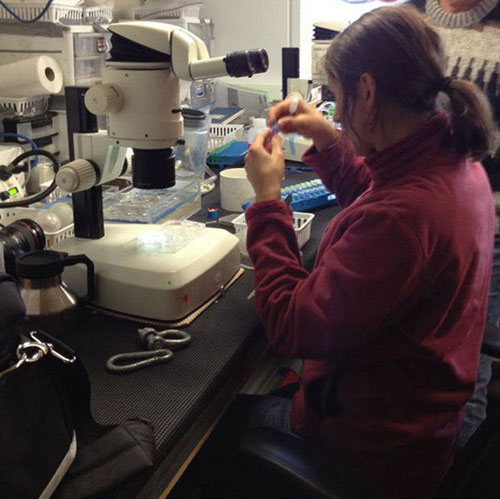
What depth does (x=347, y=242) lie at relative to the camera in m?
0.88

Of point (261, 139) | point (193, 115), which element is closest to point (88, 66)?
point (193, 115)

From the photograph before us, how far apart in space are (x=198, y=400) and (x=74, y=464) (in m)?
0.22

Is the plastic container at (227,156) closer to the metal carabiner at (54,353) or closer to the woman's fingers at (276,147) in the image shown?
the woman's fingers at (276,147)

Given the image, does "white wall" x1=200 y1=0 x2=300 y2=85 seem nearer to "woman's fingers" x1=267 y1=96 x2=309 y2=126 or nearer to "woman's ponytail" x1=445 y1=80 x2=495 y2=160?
"woman's fingers" x1=267 y1=96 x2=309 y2=126

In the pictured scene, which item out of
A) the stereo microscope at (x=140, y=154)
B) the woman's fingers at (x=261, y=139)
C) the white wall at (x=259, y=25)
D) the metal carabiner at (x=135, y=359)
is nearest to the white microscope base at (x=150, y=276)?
the stereo microscope at (x=140, y=154)

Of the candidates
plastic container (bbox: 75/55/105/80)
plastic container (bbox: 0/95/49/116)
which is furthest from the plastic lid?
plastic container (bbox: 0/95/49/116)

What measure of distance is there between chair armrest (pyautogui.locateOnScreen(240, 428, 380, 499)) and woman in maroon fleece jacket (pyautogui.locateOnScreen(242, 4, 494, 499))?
0.45 feet

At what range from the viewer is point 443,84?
3.00 feet

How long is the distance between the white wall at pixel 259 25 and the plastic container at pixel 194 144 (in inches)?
39.1

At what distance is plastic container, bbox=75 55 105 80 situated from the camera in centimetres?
191

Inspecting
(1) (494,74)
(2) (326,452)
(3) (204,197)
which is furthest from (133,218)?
(1) (494,74)

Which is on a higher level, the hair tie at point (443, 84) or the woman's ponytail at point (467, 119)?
the hair tie at point (443, 84)

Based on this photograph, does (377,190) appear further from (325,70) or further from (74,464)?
(74,464)

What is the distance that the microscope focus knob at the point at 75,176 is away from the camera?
115 centimetres
